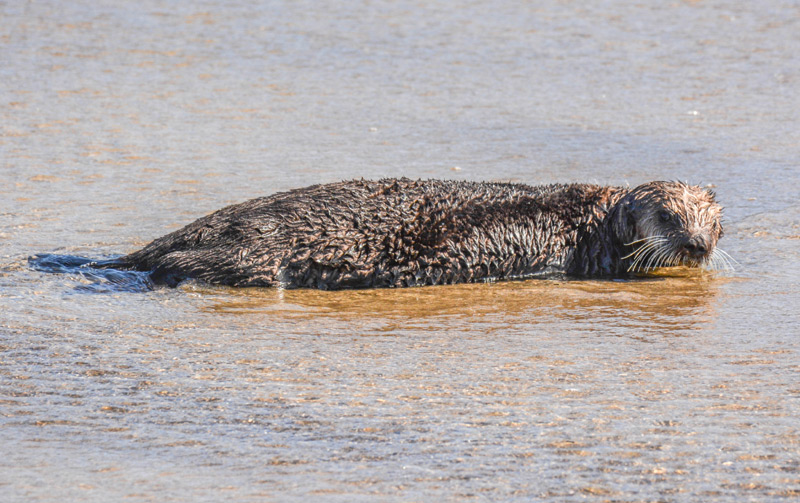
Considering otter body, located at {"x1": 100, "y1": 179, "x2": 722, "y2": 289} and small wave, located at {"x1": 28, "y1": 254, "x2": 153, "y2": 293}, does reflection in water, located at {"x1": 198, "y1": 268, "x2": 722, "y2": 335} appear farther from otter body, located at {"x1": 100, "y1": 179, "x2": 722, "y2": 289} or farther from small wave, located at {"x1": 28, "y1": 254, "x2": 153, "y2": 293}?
small wave, located at {"x1": 28, "y1": 254, "x2": 153, "y2": 293}

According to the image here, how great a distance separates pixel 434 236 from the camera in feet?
18.0

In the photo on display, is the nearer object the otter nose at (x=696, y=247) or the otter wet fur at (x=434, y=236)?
the otter wet fur at (x=434, y=236)

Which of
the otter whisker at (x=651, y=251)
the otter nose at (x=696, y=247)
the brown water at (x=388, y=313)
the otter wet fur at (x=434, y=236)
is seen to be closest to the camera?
the brown water at (x=388, y=313)

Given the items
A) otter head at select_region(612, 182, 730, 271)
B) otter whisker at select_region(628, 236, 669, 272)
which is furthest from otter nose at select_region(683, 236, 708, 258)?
otter whisker at select_region(628, 236, 669, 272)

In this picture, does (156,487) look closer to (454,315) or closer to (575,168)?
(454,315)

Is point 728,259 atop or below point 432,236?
below

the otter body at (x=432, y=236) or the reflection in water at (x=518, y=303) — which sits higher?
the otter body at (x=432, y=236)

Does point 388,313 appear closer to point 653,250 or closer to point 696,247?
point 653,250

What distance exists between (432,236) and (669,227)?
4.25 feet

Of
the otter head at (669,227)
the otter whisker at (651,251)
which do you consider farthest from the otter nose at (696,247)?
the otter whisker at (651,251)

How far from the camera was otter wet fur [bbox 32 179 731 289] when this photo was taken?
5.31 metres

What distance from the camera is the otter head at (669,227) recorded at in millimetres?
5688

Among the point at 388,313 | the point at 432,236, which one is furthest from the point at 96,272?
the point at 432,236

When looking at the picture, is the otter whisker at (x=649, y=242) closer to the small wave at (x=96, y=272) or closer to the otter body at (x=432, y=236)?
the otter body at (x=432, y=236)
